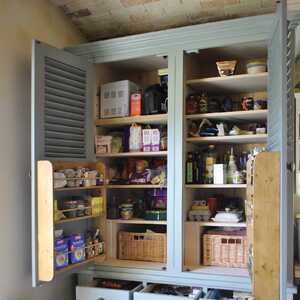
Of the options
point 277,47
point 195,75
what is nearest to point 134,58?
point 195,75

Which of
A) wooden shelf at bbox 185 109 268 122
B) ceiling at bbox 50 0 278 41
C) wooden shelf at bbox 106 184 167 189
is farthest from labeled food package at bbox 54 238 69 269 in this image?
ceiling at bbox 50 0 278 41

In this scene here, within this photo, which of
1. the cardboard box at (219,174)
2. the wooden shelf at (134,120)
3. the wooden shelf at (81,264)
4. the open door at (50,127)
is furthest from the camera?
the wooden shelf at (134,120)

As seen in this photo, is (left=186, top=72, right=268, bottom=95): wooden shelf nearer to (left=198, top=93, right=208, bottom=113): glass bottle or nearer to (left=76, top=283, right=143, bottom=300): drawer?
(left=198, top=93, right=208, bottom=113): glass bottle

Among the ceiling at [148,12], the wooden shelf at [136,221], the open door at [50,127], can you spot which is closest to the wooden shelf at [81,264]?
the open door at [50,127]

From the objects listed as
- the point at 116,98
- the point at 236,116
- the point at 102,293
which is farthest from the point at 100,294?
the point at 236,116

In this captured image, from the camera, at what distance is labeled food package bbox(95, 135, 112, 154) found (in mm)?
2803

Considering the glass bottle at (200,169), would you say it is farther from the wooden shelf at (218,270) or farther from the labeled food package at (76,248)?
the labeled food package at (76,248)

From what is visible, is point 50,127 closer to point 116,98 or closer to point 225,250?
point 116,98

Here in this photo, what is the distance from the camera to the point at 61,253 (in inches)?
92.5

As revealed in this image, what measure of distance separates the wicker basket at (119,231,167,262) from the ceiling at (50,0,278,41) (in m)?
1.56

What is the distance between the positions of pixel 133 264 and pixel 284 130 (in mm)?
1450

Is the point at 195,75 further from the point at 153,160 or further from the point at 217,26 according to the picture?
the point at 153,160

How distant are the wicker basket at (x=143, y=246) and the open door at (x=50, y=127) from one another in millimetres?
675

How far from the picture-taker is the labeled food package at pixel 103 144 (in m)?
2.80
